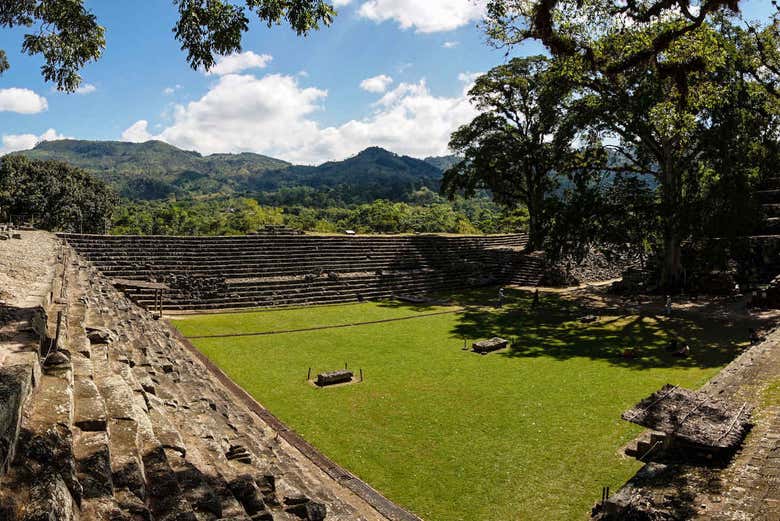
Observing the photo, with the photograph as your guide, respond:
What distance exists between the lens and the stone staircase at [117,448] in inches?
116

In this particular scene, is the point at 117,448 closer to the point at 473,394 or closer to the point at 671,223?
the point at 473,394

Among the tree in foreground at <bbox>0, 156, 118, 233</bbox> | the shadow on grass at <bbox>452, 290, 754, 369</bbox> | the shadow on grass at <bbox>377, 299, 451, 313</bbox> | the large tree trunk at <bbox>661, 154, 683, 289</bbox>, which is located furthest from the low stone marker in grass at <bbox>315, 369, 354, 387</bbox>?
the tree in foreground at <bbox>0, 156, 118, 233</bbox>

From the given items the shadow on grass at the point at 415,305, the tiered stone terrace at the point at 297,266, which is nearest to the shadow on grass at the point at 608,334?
the shadow on grass at the point at 415,305

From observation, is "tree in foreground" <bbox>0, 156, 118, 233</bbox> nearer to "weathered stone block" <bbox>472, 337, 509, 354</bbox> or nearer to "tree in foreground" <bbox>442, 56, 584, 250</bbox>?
"tree in foreground" <bbox>442, 56, 584, 250</bbox>

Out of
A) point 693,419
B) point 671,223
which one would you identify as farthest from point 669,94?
point 693,419

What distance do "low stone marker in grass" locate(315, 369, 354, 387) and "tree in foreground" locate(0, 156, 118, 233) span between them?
128ft

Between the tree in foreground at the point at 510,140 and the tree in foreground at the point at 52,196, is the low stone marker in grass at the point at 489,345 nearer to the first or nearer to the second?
the tree in foreground at the point at 510,140

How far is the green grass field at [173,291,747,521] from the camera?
8.05 meters

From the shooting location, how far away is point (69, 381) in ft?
15.3

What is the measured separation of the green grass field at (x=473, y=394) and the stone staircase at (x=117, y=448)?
146 centimetres

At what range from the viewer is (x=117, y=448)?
394cm

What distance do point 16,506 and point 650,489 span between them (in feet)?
20.5

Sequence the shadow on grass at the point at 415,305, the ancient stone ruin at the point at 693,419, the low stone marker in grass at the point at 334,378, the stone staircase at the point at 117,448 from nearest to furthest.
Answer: the stone staircase at the point at 117,448 < the ancient stone ruin at the point at 693,419 < the low stone marker in grass at the point at 334,378 < the shadow on grass at the point at 415,305

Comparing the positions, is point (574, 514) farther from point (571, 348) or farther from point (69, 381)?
point (571, 348)
